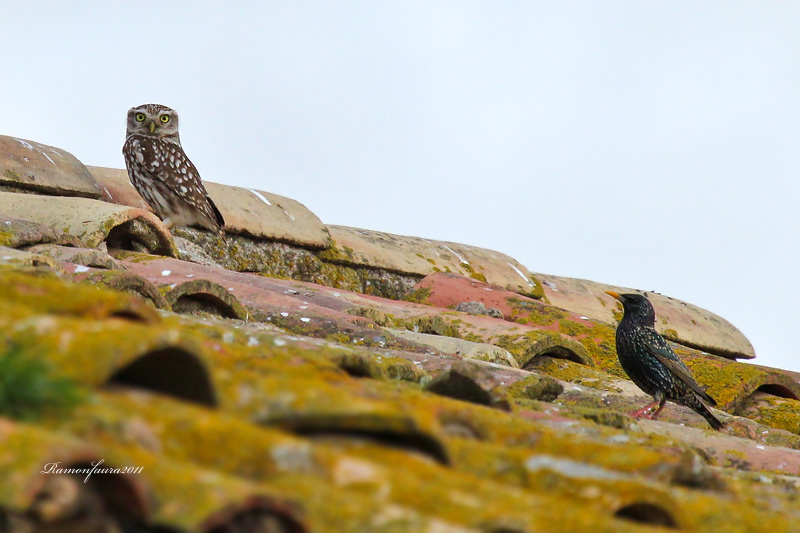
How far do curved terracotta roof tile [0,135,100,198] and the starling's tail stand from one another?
22.9 ft

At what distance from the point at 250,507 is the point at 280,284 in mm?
5543

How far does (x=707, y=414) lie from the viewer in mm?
5676

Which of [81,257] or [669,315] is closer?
[81,257]

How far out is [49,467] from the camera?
1.14 m

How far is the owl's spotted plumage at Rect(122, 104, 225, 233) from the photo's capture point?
29.8 ft

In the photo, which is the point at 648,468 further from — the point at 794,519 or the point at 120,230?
the point at 120,230

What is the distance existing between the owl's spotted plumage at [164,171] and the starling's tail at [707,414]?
589cm

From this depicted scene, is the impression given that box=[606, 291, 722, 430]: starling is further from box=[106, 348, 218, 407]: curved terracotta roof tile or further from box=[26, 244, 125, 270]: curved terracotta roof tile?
box=[106, 348, 218, 407]: curved terracotta roof tile

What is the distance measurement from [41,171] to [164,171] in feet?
4.54

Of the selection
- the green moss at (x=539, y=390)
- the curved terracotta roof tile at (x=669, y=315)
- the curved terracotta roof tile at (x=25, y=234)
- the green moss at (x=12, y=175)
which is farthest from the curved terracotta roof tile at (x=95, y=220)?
the curved terracotta roof tile at (x=669, y=315)

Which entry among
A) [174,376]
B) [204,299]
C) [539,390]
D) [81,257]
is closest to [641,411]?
[539,390]

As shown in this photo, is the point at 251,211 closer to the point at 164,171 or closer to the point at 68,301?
the point at 164,171

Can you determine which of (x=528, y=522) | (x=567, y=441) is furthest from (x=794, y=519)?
(x=528, y=522)

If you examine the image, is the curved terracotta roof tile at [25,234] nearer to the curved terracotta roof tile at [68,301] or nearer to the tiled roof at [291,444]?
the tiled roof at [291,444]
